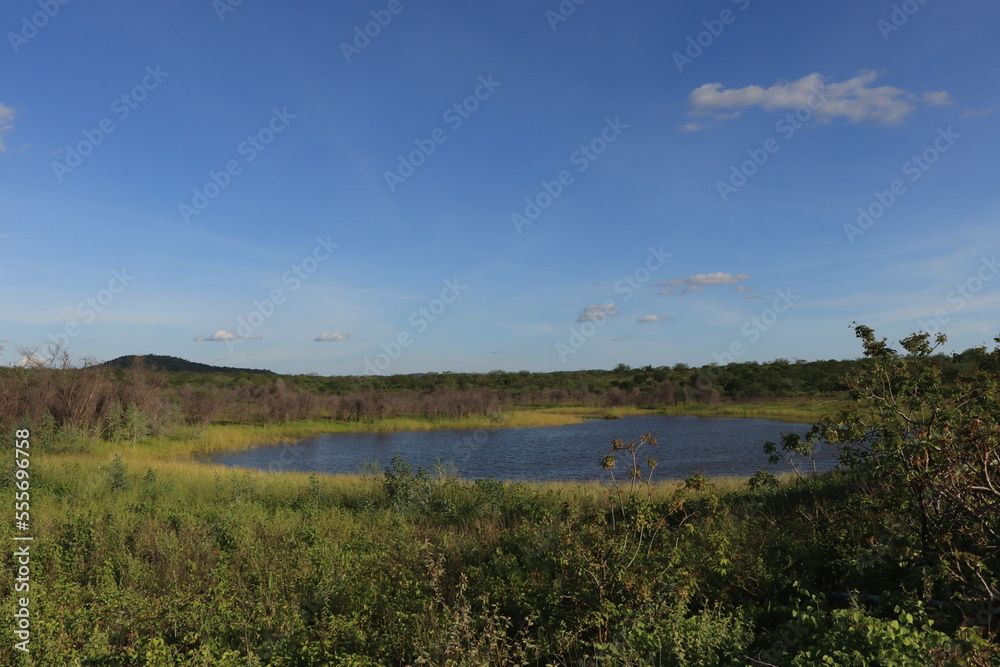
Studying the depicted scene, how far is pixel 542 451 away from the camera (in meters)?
29.5

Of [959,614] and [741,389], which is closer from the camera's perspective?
[959,614]

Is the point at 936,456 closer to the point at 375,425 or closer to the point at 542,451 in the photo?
the point at 542,451

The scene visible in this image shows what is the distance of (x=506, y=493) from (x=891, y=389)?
7.31 metres

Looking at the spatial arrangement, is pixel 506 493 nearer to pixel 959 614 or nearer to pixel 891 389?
pixel 891 389

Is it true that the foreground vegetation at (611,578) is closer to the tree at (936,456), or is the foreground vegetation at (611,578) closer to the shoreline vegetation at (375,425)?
the tree at (936,456)

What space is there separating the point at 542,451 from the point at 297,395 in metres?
22.5

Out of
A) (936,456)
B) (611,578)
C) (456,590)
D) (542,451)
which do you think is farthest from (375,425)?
(936,456)

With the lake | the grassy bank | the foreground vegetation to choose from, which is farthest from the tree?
the lake

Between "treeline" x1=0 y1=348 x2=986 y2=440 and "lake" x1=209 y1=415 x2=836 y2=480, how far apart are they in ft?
15.4

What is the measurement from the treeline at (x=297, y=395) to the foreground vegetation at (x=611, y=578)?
4.62ft

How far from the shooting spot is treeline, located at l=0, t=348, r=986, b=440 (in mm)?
25516

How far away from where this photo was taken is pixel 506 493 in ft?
39.2

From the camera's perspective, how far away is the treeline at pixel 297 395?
25516mm

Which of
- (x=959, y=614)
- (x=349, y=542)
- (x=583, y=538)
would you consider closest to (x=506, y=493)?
(x=349, y=542)
